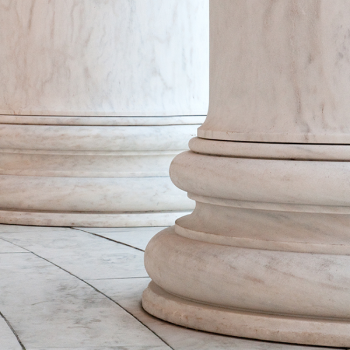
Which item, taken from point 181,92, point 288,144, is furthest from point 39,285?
point 181,92

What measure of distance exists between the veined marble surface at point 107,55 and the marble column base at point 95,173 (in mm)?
243

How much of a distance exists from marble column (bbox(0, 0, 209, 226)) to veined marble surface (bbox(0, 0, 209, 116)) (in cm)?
1

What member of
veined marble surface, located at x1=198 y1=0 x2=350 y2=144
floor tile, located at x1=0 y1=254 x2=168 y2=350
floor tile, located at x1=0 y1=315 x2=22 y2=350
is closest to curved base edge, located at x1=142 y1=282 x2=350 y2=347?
floor tile, located at x1=0 y1=254 x2=168 y2=350

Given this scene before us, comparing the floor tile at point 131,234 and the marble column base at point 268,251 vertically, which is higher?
the marble column base at point 268,251

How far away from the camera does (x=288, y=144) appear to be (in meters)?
5.34

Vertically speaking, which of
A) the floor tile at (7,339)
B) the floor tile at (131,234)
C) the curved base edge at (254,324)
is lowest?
the floor tile at (131,234)

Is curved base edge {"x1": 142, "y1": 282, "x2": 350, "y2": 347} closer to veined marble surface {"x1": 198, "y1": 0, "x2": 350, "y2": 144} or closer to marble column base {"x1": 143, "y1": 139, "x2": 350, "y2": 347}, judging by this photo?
marble column base {"x1": 143, "y1": 139, "x2": 350, "y2": 347}

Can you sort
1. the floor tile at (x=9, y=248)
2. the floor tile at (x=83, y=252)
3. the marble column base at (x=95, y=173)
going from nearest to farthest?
the floor tile at (x=83, y=252) < the floor tile at (x=9, y=248) < the marble column base at (x=95, y=173)

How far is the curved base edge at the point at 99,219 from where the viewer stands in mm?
10242

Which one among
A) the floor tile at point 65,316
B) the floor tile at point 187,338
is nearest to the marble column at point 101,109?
the floor tile at point 65,316

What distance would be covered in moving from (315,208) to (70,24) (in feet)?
20.2

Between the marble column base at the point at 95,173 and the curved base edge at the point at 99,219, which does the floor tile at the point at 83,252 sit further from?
the marble column base at the point at 95,173

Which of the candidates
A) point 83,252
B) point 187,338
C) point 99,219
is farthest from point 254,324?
point 99,219

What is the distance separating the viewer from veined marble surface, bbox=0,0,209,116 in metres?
10.5
